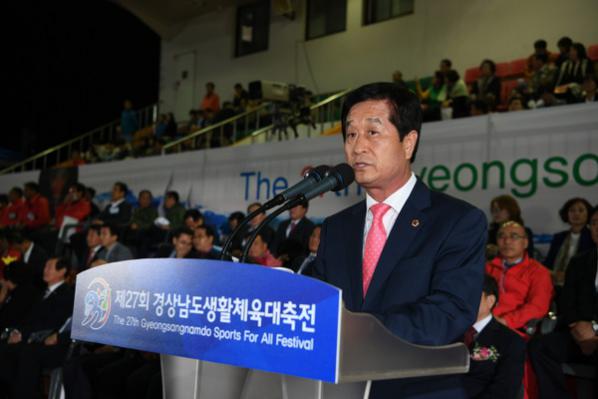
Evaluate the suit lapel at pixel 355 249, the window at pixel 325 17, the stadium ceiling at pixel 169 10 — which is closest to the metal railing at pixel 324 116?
the window at pixel 325 17

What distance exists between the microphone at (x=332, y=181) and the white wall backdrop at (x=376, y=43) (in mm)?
8970

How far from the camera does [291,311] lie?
1.12m

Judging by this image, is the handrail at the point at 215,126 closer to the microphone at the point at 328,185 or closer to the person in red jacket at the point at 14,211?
the person in red jacket at the point at 14,211

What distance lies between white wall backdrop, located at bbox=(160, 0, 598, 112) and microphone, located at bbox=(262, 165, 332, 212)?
899 centimetres

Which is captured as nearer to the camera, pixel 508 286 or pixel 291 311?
pixel 291 311

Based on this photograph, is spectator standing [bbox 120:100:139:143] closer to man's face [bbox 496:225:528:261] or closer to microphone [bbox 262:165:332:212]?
man's face [bbox 496:225:528:261]

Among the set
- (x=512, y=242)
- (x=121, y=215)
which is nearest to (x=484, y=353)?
(x=512, y=242)

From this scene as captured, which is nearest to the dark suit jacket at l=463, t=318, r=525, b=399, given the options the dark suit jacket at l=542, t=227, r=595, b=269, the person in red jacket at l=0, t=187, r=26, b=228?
the dark suit jacket at l=542, t=227, r=595, b=269

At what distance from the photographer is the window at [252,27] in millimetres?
13773

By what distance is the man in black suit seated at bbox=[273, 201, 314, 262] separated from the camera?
18.0ft

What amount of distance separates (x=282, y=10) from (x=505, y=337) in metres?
10.7

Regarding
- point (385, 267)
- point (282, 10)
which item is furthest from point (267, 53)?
point (385, 267)

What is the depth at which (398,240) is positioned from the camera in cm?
155

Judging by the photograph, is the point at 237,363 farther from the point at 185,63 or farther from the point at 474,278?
the point at 185,63
